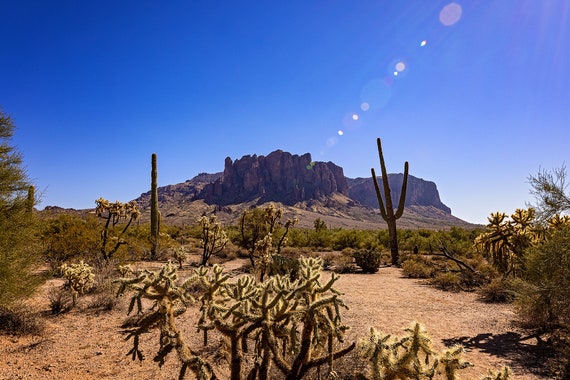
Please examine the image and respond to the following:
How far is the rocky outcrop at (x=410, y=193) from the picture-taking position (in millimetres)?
185625

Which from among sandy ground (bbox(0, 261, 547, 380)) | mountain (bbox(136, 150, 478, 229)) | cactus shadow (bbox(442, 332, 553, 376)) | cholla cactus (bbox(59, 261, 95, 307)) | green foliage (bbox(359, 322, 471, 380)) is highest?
mountain (bbox(136, 150, 478, 229))

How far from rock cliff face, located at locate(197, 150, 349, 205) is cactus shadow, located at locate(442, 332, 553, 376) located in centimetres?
11746

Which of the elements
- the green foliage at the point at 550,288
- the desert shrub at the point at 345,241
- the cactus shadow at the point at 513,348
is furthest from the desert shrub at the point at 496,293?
the desert shrub at the point at 345,241

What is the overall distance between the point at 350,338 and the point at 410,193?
20179cm

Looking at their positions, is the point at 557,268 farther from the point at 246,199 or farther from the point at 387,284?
the point at 246,199

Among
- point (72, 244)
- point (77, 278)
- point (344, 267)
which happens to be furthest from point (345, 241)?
point (77, 278)

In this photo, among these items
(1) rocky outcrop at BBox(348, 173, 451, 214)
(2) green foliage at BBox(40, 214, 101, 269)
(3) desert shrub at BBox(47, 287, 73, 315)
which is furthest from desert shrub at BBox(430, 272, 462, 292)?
(1) rocky outcrop at BBox(348, 173, 451, 214)

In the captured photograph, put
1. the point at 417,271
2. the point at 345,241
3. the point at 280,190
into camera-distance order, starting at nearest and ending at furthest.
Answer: the point at 417,271 < the point at 345,241 < the point at 280,190

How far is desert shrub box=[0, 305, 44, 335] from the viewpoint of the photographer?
623 cm

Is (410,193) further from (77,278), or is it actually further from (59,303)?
(59,303)

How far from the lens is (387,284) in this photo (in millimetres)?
11859

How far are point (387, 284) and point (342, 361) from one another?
26.0 ft

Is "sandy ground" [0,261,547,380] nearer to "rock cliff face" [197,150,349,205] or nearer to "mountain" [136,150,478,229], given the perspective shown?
"mountain" [136,150,478,229]

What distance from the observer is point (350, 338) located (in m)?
5.90
